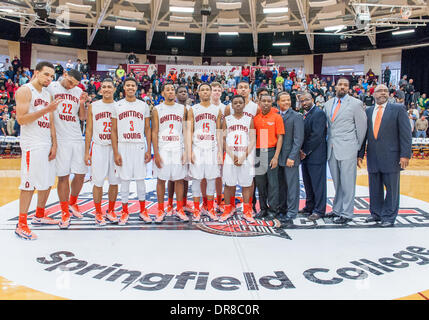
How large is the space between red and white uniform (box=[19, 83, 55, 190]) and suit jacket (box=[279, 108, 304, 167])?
295 centimetres

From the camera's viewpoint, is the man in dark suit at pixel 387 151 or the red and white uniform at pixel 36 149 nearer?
the red and white uniform at pixel 36 149

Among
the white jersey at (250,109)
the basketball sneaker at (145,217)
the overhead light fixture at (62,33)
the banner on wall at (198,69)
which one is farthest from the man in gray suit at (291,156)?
the overhead light fixture at (62,33)

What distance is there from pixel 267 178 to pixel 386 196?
1593 mm

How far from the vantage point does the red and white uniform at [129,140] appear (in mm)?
4074

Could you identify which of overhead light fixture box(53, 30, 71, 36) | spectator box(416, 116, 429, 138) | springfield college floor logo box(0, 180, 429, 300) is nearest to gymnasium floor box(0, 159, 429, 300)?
springfield college floor logo box(0, 180, 429, 300)

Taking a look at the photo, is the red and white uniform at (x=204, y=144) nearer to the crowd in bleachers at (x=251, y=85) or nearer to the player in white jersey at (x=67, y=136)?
the player in white jersey at (x=67, y=136)

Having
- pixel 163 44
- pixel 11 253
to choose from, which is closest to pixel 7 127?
pixel 11 253

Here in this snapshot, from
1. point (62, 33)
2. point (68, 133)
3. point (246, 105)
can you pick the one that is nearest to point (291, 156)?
point (246, 105)

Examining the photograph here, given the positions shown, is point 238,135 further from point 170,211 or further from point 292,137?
point 170,211

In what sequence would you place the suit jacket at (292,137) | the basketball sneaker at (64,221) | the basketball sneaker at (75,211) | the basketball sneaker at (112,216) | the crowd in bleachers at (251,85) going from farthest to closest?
the crowd in bleachers at (251,85) < the basketball sneaker at (75,211) < the suit jacket at (292,137) < the basketball sneaker at (112,216) < the basketball sneaker at (64,221)

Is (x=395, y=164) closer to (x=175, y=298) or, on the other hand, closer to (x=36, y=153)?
(x=175, y=298)

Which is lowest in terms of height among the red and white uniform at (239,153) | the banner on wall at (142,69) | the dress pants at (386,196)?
the dress pants at (386,196)

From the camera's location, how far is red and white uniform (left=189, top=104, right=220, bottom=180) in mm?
4297

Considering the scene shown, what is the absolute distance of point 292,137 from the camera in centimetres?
434
